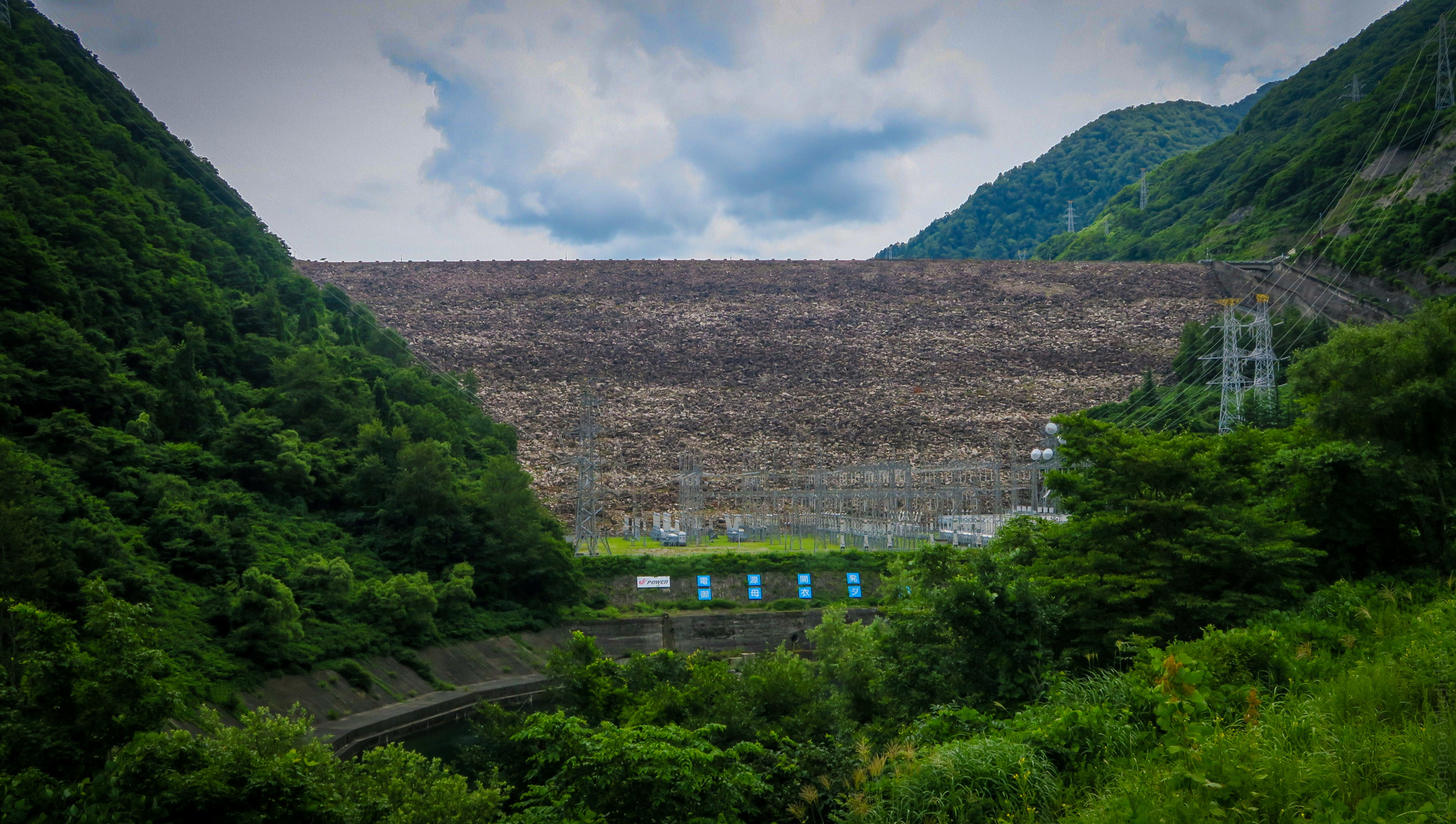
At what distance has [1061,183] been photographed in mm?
166000

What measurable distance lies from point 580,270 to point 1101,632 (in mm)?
79683

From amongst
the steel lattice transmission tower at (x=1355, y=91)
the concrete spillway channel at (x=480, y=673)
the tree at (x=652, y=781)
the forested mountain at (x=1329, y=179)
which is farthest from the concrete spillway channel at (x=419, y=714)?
the steel lattice transmission tower at (x=1355, y=91)

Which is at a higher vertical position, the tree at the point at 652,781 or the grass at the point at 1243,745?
the grass at the point at 1243,745

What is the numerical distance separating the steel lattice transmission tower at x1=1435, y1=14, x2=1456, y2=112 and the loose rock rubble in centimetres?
1977

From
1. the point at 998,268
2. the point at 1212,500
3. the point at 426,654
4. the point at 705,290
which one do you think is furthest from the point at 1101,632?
the point at 998,268

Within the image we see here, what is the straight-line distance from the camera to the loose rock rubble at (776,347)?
206 feet

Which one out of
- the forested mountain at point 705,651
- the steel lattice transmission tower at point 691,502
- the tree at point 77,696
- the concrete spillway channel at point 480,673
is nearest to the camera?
the forested mountain at point 705,651

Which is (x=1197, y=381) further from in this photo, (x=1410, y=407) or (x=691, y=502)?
(x=1410, y=407)

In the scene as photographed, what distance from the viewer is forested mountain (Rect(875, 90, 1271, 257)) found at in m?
157

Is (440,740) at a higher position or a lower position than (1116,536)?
lower

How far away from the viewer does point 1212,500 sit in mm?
15688

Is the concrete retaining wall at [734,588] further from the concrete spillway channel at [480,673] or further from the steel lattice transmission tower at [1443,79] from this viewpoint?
the steel lattice transmission tower at [1443,79]

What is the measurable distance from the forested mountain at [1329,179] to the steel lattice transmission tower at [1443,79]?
0.97 meters

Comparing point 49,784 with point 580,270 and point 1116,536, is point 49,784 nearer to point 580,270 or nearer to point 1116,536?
point 1116,536
